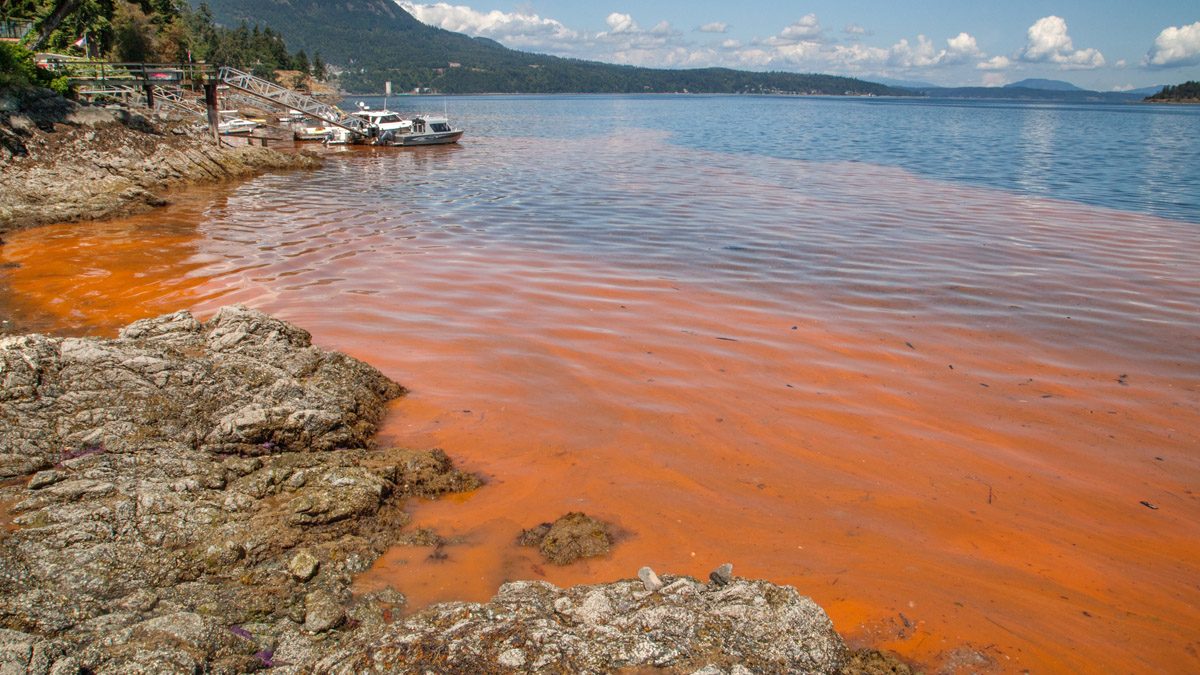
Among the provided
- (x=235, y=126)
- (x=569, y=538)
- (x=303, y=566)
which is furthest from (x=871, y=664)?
(x=235, y=126)


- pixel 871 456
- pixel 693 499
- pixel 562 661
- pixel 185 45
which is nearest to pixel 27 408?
pixel 562 661

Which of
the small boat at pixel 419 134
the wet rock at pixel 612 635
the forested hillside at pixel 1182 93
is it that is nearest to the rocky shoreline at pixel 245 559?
the wet rock at pixel 612 635

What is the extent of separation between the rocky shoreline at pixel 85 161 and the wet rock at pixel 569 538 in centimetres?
1310

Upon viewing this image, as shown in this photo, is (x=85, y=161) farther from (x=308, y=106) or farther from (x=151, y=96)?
(x=308, y=106)

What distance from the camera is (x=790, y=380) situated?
6301 mm

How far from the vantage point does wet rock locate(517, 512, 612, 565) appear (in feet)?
12.4

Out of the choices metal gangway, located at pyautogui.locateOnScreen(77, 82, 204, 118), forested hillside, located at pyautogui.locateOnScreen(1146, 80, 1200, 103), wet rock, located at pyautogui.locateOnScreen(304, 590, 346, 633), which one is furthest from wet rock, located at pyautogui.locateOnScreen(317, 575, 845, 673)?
forested hillside, located at pyautogui.locateOnScreen(1146, 80, 1200, 103)

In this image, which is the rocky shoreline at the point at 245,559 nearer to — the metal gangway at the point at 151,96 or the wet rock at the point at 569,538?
the wet rock at the point at 569,538

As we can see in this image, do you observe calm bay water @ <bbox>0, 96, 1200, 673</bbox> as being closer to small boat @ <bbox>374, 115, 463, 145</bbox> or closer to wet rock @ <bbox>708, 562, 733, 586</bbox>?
wet rock @ <bbox>708, 562, 733, 586</bbox>

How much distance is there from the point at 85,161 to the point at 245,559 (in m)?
16.4

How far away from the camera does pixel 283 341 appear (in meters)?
5.55

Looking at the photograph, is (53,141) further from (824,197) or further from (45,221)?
(824,197)

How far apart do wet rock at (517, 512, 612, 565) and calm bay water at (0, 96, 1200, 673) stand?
11cm

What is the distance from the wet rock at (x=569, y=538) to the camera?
12.4ft
